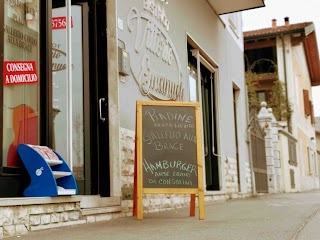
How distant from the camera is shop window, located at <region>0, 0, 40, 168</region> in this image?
386 cm

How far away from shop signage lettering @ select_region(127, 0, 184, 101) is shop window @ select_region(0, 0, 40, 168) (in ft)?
4.94

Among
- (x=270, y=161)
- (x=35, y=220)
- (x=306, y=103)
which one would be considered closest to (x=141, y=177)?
(x=35, y=220)

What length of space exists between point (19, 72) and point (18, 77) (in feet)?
0.15

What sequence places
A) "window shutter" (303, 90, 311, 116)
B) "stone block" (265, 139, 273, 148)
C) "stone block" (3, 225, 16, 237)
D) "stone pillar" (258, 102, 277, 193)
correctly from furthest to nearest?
"window shutter" (303, 90, 311, 116)
"stone block" (265, 139, 273, 148)
"stone pillar" (258, 102, 277, 193)
"stone block" (3, 225, 16, 237)

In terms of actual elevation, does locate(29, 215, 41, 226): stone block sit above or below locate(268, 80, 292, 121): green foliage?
below

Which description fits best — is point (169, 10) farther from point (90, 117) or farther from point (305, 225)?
point (305, 225)

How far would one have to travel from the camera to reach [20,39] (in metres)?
4.15

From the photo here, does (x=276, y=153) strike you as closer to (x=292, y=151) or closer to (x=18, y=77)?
(x=292, y=151)

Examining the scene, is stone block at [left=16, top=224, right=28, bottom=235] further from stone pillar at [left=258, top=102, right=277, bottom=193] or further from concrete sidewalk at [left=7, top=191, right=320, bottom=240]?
stone pillar at [left=258, top=102, right=277, bottom=193]

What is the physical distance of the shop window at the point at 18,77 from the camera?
3855mm

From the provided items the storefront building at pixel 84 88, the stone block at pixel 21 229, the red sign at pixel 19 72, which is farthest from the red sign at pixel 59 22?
the stone block at pixel 21 229

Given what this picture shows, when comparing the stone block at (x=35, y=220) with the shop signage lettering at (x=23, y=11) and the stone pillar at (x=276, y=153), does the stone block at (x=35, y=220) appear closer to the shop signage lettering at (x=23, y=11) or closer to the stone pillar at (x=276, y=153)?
the shop signage lettering at (x=23, y=11)

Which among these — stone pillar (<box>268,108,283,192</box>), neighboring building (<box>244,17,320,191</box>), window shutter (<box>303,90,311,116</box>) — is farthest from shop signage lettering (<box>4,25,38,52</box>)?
window shutter (<box>303,90,311,116</box>)

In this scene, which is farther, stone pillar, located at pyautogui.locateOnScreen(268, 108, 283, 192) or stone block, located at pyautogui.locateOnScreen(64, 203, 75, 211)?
stone pillar, located at pyautogui.locateOnScreen(268, 108, 283, 192)
